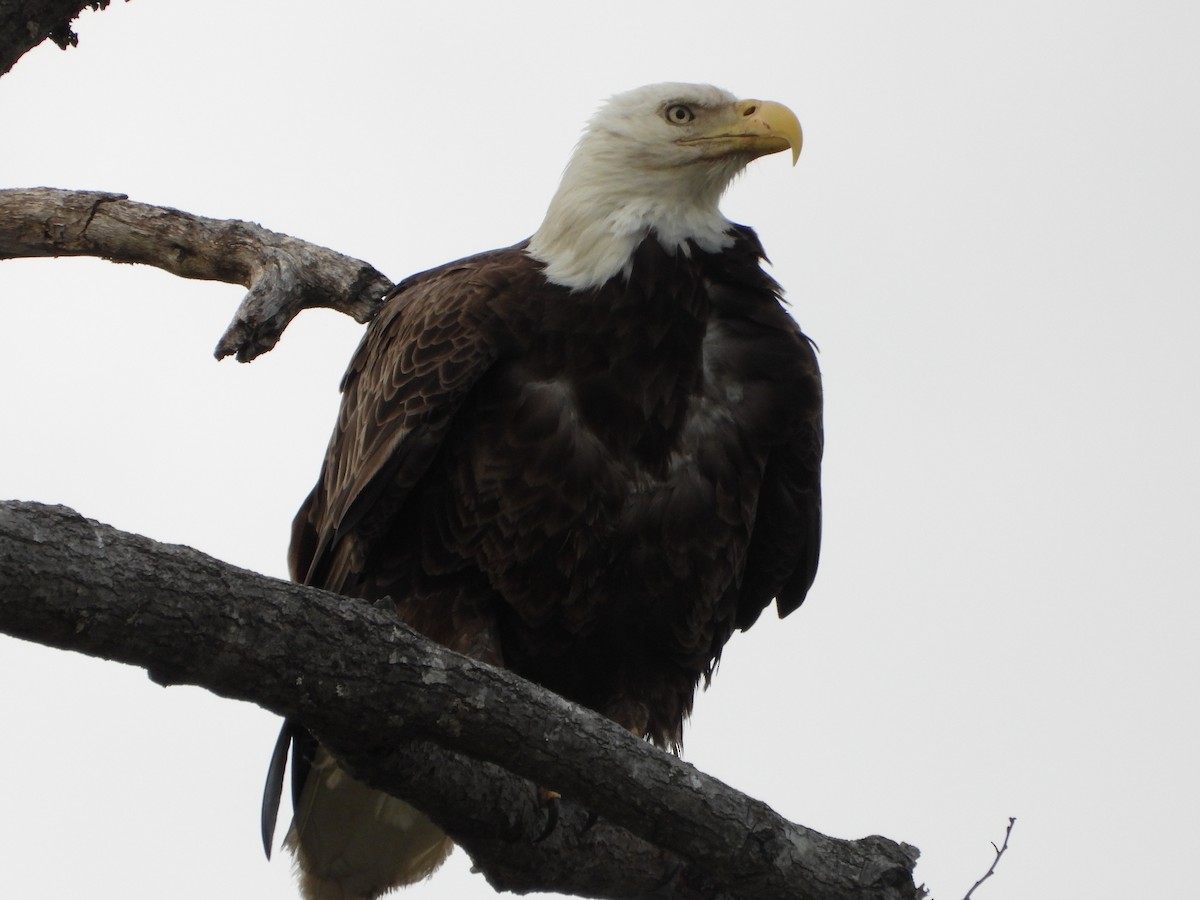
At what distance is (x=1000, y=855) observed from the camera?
4.56 metres

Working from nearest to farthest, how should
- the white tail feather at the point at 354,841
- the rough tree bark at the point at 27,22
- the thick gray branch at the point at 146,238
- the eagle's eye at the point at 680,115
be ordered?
the rough tree bark at the point at 27,22
the thick gray branch at the point at 146,238
the eagle's eye at the point at 680,115
the white tail feather at the point at 354,841

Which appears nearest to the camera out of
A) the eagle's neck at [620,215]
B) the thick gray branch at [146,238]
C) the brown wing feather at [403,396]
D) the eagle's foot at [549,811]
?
the eagle's foot at [549,811]

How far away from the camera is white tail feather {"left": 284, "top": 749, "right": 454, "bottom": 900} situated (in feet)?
20.2

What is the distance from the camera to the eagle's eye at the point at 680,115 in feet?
19.6

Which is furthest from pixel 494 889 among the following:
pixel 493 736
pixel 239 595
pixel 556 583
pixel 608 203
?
pixel 608 203

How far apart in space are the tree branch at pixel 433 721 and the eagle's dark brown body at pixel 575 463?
3.19ft

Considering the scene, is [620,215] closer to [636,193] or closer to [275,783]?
[636,193]

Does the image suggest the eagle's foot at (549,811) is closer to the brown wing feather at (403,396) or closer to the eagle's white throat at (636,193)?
the brown wing feather at (403,396)

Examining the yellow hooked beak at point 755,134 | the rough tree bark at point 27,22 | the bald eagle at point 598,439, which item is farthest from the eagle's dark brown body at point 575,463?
the rough tree bark at point 27,22

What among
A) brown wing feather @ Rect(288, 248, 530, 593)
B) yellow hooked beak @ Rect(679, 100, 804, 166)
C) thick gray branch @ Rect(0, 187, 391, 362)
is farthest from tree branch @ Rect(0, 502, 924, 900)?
yellow hooked beak @ Rect(679, 100, 804, 166)

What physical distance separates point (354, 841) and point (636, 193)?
266 cm

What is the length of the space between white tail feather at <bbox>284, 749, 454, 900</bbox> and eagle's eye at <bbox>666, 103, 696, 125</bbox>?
2666 millimetres

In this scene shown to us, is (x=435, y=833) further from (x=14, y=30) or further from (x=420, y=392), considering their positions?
(x=14, y=30)

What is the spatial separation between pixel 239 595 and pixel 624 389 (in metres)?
2.38
